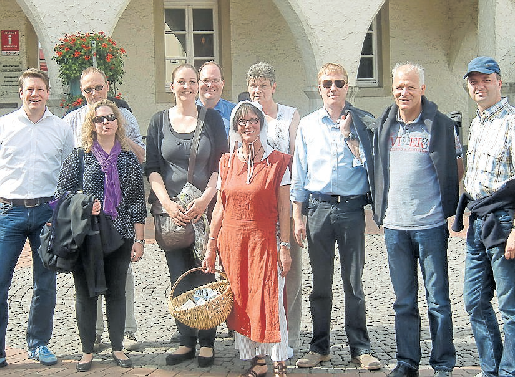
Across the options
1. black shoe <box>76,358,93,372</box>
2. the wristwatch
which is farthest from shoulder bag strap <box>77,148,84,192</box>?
the wristwatch

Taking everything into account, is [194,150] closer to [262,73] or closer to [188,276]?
[262,73]

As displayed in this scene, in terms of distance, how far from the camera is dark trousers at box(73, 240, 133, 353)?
5309 millimetres

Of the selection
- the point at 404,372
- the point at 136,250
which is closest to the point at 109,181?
the point at 136,250

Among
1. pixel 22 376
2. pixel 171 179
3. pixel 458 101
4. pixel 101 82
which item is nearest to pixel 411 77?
pixel 171 179

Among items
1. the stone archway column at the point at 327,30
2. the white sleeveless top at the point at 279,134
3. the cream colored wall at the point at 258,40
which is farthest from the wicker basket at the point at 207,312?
the cream colored wall at the point at 258,40

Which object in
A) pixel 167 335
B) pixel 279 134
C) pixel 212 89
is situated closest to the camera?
pixel 279 134

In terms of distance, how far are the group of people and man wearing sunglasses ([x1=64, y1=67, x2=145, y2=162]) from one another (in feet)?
0.05

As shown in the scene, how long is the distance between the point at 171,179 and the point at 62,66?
6120 millimetres

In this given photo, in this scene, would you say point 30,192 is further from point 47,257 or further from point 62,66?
point 62,66

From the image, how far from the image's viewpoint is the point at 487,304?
4.72 meters

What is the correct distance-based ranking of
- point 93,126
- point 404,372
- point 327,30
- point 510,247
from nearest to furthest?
1. point 510,247
2. point 404,372
3. point 93,126
4. point 327,30

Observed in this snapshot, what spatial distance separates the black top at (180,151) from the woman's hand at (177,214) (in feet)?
0.47

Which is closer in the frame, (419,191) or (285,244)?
(419,191)

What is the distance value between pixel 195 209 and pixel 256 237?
51cm
